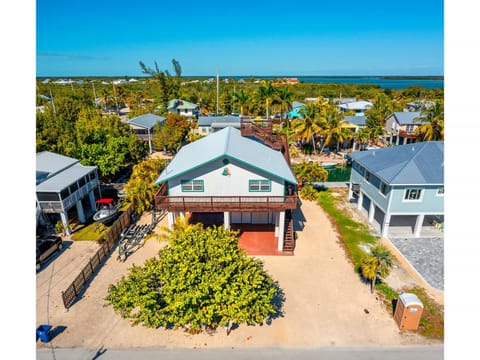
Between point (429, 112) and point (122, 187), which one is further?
point (429, 112)

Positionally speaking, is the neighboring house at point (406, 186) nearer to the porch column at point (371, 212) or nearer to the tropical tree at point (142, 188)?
the porch column at point (371, 212)

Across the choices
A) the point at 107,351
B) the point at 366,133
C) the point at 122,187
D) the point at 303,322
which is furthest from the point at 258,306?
the point at 366,133

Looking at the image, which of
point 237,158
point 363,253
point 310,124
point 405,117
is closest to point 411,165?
point 363,253

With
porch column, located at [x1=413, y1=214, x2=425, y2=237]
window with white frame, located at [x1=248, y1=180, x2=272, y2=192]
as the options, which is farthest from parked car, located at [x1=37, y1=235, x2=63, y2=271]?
porch column, located at [x1=413, y1=214, x2=425, y2=237]

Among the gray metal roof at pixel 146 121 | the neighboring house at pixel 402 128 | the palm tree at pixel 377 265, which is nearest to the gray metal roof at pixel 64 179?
the gray metal roof at pixel 146 121

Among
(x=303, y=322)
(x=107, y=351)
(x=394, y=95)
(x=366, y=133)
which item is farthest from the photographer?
(x=394, y=95)

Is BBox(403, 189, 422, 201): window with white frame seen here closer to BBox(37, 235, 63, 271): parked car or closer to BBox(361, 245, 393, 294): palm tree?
BBox(361, 245, 393, 294): palm tree
